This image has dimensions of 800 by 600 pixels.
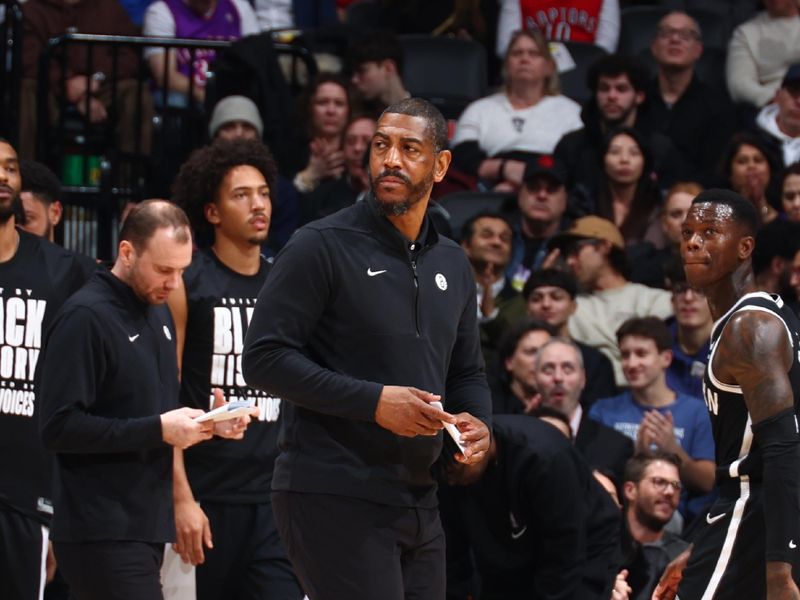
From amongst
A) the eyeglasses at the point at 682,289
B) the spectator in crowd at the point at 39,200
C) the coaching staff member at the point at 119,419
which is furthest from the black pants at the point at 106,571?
the eyeglasses at the point at 682,289

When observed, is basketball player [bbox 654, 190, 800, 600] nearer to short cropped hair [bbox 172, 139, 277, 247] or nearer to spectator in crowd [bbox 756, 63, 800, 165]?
short cropped hair [bbox 172, 139, 277, 247]

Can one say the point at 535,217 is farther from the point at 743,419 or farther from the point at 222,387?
the point at 743,419

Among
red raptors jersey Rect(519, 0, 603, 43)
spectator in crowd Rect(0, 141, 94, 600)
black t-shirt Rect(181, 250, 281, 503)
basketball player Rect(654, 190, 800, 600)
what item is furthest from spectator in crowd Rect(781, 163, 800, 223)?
spectator in crowd Rect(0, 141, 94, 600)

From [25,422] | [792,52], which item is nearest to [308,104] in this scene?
[792,52]

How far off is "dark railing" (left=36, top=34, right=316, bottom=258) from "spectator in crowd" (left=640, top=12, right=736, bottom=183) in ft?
7.51

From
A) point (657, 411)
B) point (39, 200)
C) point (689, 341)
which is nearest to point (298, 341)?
point (39, 200)

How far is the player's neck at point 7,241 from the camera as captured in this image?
5984 millimetres

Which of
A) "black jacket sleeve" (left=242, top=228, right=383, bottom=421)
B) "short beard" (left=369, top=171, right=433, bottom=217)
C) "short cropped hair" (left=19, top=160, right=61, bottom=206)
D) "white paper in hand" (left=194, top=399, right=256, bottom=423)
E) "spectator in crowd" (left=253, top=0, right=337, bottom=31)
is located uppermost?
"spectator in crowd" (left=253, top=0, right=337, bottom=31)

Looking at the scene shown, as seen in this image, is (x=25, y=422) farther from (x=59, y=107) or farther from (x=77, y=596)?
(x=59, y=107)

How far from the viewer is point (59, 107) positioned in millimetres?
9664

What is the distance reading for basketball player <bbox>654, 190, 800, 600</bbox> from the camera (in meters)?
4.08

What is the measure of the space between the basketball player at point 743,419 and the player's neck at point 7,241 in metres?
2.84

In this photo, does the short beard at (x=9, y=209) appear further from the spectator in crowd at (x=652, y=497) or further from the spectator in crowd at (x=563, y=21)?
the spectator in crowd at (x=563, y=21)

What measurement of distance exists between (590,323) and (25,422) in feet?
12.0
